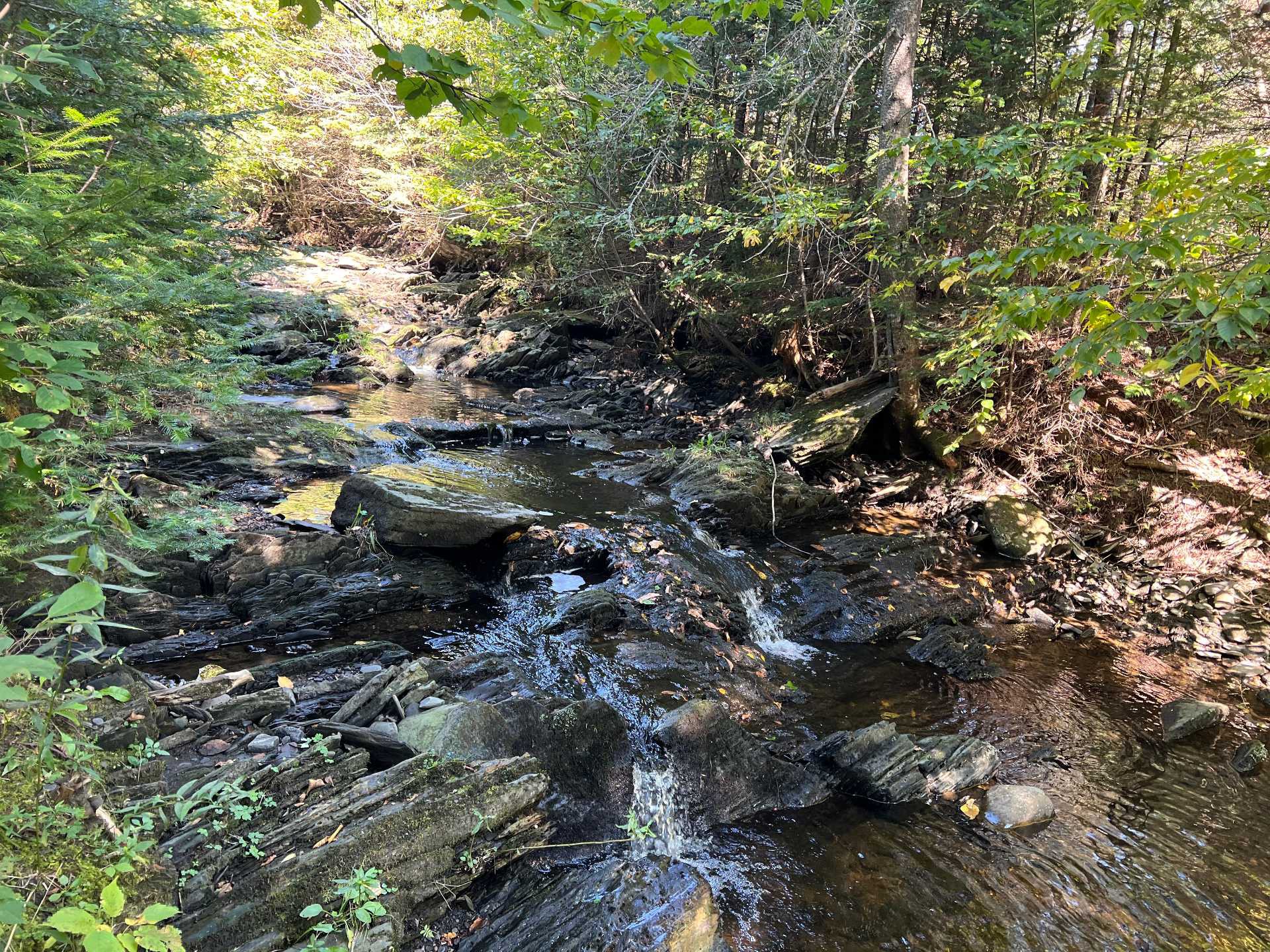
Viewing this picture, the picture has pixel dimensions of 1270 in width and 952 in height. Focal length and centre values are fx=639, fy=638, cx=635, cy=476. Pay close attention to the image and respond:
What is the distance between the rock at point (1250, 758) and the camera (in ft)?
19.2

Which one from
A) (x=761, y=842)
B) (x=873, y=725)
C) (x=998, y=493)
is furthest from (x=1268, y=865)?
(x=998, y=493)

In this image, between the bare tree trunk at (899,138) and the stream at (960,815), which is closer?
the stream at (960,815)

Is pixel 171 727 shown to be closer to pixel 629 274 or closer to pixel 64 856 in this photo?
pixel 64 856

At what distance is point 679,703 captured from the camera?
5855 millimetres

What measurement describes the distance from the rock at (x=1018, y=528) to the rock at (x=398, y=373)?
13593 mm

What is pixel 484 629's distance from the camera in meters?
6.63

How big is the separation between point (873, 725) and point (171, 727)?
5.34m

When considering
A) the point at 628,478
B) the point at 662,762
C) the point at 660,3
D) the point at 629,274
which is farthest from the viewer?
the point at 629,274

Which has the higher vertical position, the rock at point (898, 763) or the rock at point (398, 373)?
the rock at point (398, 373)

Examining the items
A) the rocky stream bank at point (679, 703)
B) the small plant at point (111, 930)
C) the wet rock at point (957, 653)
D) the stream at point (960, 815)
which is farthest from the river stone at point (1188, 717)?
the small plant at point (111, 930)

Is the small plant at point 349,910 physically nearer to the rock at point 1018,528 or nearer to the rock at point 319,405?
the rock at point 1018,528

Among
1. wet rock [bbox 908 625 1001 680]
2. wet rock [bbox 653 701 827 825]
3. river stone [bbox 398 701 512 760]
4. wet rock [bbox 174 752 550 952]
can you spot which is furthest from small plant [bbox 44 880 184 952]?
wet rock [bbox 908 625 1001 680]

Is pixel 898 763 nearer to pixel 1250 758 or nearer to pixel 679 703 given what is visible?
pixel 679 703

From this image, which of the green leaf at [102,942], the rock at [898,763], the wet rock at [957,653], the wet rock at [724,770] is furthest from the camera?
the wet rock at [957,653]
